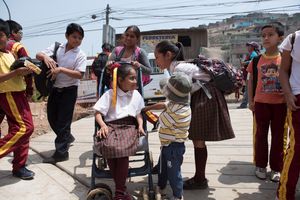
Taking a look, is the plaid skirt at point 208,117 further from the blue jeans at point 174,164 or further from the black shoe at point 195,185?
the black shoe at point 195,185

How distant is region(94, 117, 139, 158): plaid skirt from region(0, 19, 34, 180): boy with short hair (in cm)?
103

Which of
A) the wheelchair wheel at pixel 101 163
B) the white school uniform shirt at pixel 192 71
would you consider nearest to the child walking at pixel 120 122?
the white school uniform shirt at pixel 192 71

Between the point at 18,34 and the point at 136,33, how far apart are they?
1659 millimetres

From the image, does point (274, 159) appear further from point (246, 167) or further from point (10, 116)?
point (10, 116)

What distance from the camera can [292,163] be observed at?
8.57 ft

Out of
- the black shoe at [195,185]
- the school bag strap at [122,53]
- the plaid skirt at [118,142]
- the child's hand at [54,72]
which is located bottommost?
the black shoe at [195,185]

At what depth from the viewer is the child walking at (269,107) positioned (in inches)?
131

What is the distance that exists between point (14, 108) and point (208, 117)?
204 centimetres

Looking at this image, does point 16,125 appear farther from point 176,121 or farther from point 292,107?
point 292,107

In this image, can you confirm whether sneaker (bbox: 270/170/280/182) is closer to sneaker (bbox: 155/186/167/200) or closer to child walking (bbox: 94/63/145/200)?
sneaker (bbox: 155/186/167/200)

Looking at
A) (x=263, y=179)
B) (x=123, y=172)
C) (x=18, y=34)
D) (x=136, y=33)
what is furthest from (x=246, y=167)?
(x=18, y=34)

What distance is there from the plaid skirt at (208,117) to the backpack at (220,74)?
77mm

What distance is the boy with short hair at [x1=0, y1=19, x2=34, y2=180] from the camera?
3311mm

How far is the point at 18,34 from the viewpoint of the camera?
4266 mm
